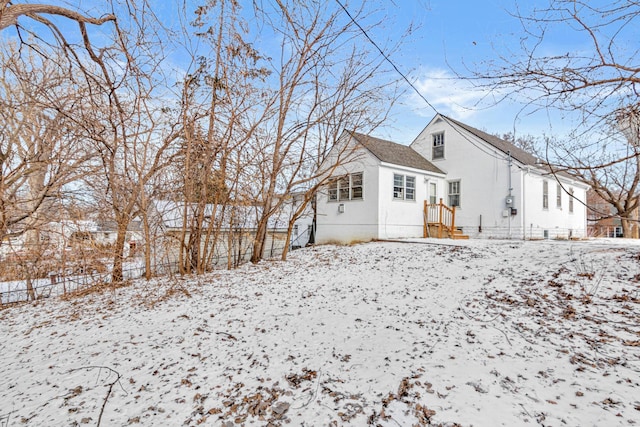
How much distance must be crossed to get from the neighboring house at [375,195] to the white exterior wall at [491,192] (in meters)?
1.01

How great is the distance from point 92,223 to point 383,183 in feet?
27.6

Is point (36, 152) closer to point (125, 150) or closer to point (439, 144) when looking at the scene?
point (125, 150)

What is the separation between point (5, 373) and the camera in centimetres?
294

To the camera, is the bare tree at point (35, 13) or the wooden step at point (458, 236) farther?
the wooden step at point (458, 236)

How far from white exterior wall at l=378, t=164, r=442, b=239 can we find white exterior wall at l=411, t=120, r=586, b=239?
1.60m

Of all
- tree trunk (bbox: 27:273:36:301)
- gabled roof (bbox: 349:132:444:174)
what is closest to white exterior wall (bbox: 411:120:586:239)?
gabled roof (bbox: 349:132:444:174)

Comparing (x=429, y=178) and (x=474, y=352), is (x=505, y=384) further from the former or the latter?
(x=429, y=178)

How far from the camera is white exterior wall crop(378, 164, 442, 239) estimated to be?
36.3 feet

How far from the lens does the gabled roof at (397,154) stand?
11.3m

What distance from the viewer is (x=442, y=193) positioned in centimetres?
1319

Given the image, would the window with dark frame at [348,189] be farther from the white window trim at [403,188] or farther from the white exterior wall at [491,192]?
the white exterior wall at [491,192]

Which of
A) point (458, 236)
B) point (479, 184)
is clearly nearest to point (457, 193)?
point (479, 184)

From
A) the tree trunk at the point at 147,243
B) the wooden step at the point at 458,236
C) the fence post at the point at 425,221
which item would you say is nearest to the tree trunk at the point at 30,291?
the tree trunk at the point at 147,243

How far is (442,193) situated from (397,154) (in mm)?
2649
